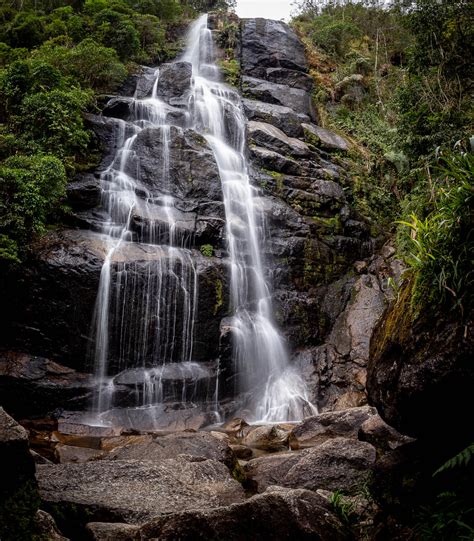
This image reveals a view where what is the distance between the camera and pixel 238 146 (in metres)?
17.0

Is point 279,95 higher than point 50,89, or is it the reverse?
point 279,95

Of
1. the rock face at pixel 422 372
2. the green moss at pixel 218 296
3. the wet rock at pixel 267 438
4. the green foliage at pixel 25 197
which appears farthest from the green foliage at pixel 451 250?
the green foliage at pixel 25 197

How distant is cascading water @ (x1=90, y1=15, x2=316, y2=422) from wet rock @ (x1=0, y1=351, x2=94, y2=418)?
0.47m

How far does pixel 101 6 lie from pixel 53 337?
1776cm

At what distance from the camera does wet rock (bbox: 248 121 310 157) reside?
55.7 ft

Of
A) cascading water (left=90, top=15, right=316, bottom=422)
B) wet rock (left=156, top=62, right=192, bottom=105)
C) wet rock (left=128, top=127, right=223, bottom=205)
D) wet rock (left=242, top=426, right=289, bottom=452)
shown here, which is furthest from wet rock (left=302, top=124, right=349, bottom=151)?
wet rock (left=242, top=426, right=289, bottom=452)

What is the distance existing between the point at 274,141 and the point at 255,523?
15.2 m

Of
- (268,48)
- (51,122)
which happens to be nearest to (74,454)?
(51,122)

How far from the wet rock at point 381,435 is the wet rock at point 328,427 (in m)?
1.66

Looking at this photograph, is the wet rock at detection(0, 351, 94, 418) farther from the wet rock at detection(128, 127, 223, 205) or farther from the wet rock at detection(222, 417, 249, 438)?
the wet rock at detection(128, 127, 223, 205)

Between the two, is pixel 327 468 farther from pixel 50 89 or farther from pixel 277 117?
pixel 277 117

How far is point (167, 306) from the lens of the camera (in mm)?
11312

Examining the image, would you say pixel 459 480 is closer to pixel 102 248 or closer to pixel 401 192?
pixel 102 248

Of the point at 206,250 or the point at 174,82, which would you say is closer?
the point at 206,250
